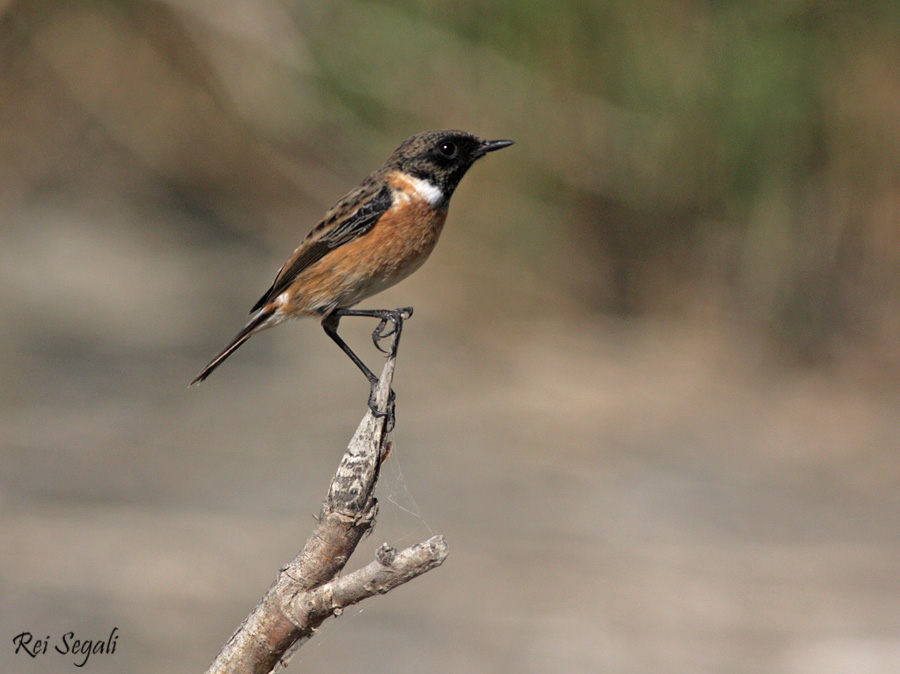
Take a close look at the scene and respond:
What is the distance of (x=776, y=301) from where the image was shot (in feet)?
43.0

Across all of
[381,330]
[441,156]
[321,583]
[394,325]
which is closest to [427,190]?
[441,156]

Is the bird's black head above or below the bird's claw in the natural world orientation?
above

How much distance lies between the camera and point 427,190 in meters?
4.81

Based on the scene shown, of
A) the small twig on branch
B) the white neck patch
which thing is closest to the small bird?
the white neck patch

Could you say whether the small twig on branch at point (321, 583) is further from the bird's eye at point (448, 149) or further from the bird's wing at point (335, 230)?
the bird's eye at point (448, 149)

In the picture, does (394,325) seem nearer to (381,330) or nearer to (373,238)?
(381,330)

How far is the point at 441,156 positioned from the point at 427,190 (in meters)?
0.20

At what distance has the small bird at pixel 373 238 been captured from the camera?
464 centimetres

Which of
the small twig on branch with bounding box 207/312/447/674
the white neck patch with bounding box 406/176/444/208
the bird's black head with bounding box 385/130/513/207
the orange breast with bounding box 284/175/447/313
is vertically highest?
the bird's black head with bounding box 385/130/513/207

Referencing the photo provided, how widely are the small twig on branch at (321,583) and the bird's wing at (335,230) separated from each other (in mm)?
2493

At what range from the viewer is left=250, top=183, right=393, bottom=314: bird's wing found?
4754 mm

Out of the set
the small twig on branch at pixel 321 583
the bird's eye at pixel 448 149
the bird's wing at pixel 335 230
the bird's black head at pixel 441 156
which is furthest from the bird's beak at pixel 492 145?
the small twig on branch at pixel 321 583

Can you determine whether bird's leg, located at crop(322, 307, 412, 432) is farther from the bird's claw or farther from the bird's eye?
the bird's eye

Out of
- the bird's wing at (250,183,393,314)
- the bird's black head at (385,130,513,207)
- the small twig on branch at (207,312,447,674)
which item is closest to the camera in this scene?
the small twig on branch at (207,312,447,674)
